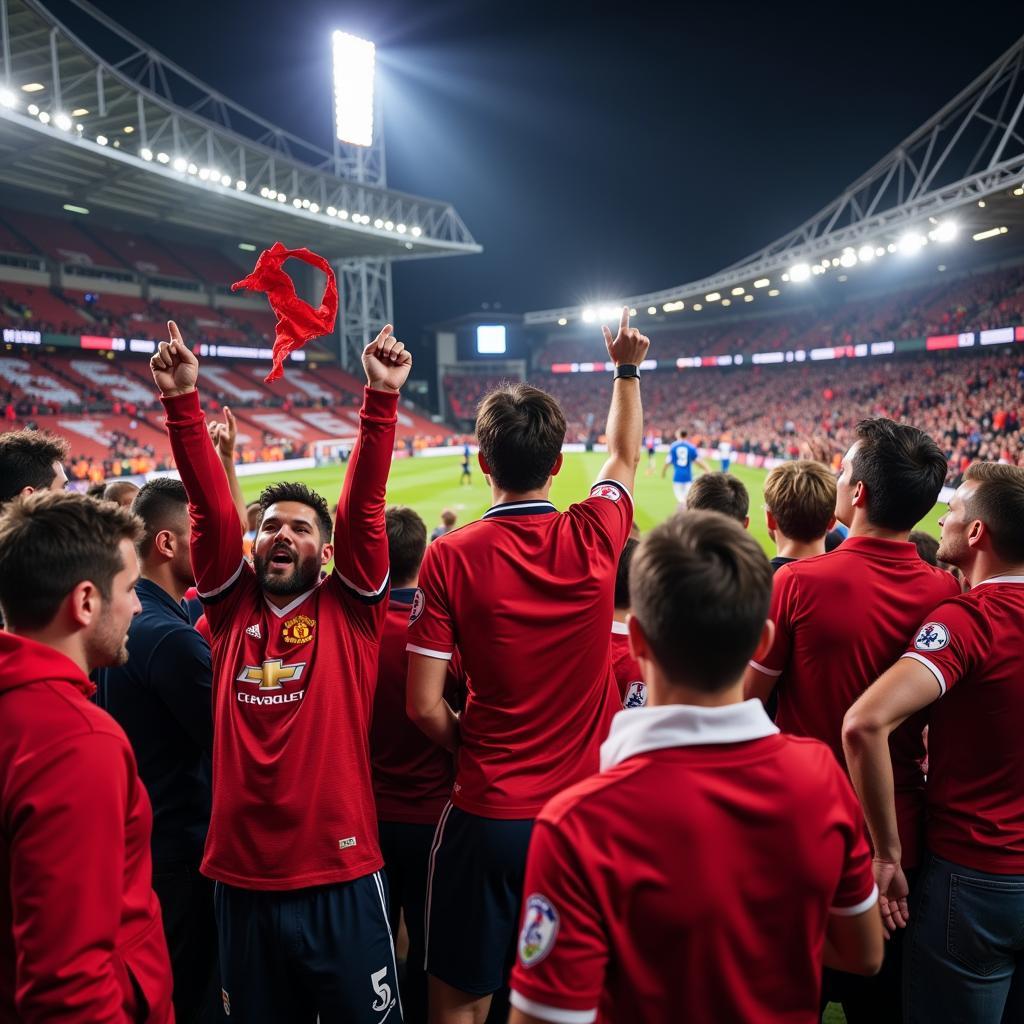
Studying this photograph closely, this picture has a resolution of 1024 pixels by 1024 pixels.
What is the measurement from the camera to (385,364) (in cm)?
277

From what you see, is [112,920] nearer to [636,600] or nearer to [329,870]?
[329,870]

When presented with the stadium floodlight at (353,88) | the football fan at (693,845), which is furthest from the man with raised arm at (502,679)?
the stadium floodlight at (353,88)

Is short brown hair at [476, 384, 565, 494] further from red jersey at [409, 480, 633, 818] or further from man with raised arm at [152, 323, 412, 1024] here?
man with raised arm at [152, 323, 412, 1024]

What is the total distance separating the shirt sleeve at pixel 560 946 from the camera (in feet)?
4.47

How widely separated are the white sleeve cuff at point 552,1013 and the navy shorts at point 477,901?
3.94 ft

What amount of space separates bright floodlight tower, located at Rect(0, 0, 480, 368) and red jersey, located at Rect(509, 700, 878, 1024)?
33.3 meters

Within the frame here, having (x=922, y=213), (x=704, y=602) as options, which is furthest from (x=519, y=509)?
(x=922, y=213)

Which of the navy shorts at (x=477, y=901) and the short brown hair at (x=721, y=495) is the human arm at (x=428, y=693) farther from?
the short brown hair at (x=721, y=495)

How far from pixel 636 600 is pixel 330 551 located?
1991mm

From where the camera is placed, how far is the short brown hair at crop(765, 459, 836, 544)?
3467 millimetres

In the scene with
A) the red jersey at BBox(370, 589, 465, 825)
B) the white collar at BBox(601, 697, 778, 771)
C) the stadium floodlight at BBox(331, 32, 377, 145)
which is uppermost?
the stadium floodlight at BBox(331, 32, 377, 145)

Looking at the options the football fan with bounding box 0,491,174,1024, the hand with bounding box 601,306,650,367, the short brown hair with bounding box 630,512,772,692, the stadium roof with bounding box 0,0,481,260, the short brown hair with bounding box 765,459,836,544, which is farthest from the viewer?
the stadium roof with bounding box 0,0,481,260

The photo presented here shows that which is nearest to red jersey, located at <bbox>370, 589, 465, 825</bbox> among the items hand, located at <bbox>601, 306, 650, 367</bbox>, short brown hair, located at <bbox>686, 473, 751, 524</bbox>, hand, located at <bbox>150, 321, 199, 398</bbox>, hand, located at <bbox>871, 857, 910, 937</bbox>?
hand, located at <bbox>150, 321, 199, 398</bbox>

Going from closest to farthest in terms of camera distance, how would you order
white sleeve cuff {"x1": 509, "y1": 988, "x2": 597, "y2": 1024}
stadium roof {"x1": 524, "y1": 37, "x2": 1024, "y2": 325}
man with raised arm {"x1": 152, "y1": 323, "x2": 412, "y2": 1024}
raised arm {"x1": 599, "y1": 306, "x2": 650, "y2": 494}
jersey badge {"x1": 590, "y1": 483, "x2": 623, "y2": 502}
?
white sleeve cuff {"x1": 509, "y1": 988, "x2": 597, "y2": 1024} → man with raised arm {"x1": 152, "y1": 323, "x2": 412, "y2": 1024} → jersey badge {"x1": 590, "y1": 483, "x2": 623, "y2": 502} → raised arm {"x1": 599, "y1": 306, "x2": 650, "y2": 494} → stadium roof {"x1": 524, "y1": 37, "x2": 1024, "y2": 325}
